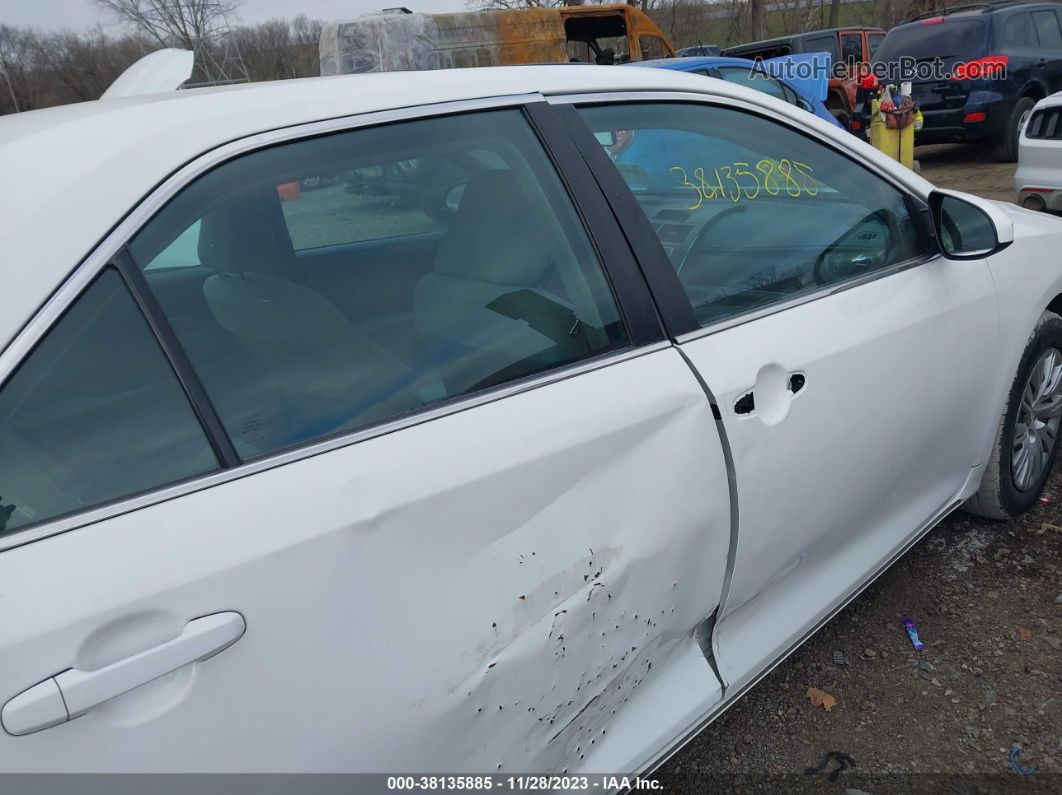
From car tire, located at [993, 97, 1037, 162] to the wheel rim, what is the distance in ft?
29.6

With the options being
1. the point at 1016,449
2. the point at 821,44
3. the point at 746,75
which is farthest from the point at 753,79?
the point at 821,44

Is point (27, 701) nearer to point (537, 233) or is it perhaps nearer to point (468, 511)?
point (468, 511)

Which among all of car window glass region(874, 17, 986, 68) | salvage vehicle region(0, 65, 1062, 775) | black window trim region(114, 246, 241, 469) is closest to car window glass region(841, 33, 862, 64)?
car window glass region(874, 17, 986, 68)

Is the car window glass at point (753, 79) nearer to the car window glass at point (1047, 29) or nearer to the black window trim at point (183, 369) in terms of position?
the car window glass at point (1047, 29)

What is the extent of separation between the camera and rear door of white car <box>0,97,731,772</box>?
1079 millimetres

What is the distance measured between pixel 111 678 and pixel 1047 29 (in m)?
13.3

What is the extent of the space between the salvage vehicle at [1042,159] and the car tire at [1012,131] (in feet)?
15.3

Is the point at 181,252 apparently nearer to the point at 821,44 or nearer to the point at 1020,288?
the point at 1020,288

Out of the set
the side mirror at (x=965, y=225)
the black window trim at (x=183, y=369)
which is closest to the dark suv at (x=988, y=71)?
the side mirror at (x=965, y=225)

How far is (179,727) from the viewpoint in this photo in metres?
1.08

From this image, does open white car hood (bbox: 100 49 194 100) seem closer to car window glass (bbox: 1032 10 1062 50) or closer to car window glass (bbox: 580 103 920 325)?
car window glass (bbox: 580 103 920 325)

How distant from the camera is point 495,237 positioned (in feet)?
5.58

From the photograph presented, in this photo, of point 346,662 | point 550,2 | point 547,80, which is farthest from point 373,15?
point 550,2

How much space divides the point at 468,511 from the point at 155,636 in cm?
47
